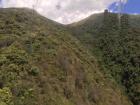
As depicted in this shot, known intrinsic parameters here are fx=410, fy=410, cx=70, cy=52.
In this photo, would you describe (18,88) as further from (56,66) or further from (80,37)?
(80,37)

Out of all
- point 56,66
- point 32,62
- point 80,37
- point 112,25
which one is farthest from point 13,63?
point 112,25

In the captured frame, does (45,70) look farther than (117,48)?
No

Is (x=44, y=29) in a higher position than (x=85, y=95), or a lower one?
higher

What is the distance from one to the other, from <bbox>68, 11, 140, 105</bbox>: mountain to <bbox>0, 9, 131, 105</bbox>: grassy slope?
3.98m

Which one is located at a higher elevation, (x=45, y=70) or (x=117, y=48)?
(x=117, y=48)

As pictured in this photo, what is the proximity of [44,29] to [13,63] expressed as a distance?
24208mm

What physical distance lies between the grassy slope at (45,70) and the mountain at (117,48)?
157 inches

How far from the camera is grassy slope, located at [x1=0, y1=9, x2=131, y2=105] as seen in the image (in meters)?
56.1

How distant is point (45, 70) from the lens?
65.3 metres

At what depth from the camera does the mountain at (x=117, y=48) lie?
286ft

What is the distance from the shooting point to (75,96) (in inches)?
2589

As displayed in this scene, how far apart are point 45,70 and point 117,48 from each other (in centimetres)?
3585

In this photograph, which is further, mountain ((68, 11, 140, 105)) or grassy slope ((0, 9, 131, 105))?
mountain ((68, 11, 140, 105))

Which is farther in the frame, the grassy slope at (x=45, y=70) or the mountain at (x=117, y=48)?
the mountain at (x=117, y=48)
